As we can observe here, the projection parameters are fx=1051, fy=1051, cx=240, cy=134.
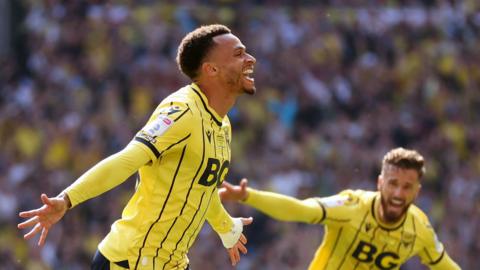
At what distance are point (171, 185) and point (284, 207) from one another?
6.24ft

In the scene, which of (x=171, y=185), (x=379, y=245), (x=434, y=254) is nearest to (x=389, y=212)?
(x=379, y=245)

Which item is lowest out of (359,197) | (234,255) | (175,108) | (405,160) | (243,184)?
(234,255)

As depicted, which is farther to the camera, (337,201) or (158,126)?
(337,201)

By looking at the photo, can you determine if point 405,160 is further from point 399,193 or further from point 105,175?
point 105,175

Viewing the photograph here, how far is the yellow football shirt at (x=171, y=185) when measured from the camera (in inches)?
221

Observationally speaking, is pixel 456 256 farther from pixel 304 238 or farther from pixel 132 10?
pixel 132 10

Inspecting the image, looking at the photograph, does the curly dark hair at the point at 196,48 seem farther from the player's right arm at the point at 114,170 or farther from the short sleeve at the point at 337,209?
the short sleeve at the point at 337,209

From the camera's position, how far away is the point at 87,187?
5.27 m

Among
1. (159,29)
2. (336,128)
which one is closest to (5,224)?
(159,29)

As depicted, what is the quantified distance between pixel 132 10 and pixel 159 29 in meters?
0.61

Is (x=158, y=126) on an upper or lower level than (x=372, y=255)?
upper

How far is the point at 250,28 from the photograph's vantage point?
14500 millimetres

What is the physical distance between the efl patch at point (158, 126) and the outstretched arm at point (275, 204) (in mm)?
1661

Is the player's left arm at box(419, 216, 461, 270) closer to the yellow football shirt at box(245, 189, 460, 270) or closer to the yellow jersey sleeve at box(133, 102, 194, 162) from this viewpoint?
the yellow football shirt at box(245, 189, 460, 270)
